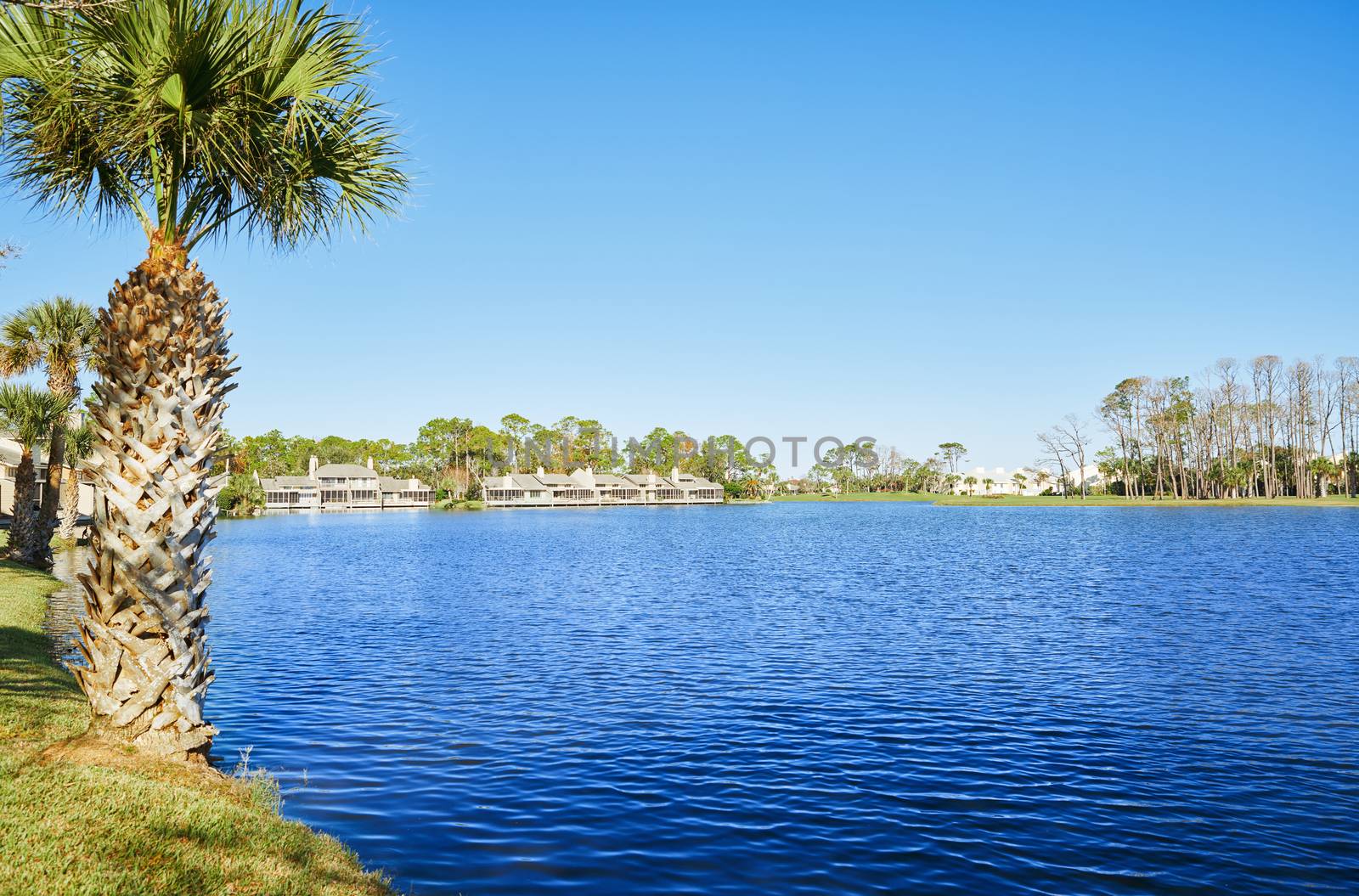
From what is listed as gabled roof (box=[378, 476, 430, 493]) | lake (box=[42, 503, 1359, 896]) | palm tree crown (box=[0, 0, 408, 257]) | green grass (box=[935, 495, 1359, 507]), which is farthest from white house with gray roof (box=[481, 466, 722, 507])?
palm tree crown (box=[0, 0, 408, 257])

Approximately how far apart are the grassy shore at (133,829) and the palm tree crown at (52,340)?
2510 centimetres

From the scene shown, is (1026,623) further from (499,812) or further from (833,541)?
(833,541)

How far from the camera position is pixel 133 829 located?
6.95 meters

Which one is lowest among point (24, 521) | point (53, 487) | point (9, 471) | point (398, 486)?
point (24, 521)

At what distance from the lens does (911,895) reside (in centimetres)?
849

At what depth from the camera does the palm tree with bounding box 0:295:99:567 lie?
96.4ft

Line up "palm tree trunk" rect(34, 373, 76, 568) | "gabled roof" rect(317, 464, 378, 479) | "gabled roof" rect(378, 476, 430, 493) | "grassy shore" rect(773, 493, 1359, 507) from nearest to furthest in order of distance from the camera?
"palm tree trunk" rect(34, 373, 76, 568)
"grassy shore" rect(773, 493, 1359, 507)
"gabled roof" rect(317, 464, 378, 479)
"gabled roof" rect(378, 476, 430, 493)

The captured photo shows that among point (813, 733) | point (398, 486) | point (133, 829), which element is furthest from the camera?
point (398, 486)

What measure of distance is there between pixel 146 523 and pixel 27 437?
27.5 metres

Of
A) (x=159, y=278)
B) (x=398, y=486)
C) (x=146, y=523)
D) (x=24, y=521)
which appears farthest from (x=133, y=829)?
(x=398, y=486)

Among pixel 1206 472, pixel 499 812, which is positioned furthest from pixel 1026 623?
pixel 1206 472

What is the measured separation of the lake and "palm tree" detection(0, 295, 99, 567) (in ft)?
21.2

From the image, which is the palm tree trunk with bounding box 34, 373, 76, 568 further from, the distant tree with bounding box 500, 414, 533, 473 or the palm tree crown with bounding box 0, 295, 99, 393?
the distant tree with bounding box 500, 414, 533, 473

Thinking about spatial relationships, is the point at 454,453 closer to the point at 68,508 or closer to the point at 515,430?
the point at 515,430
